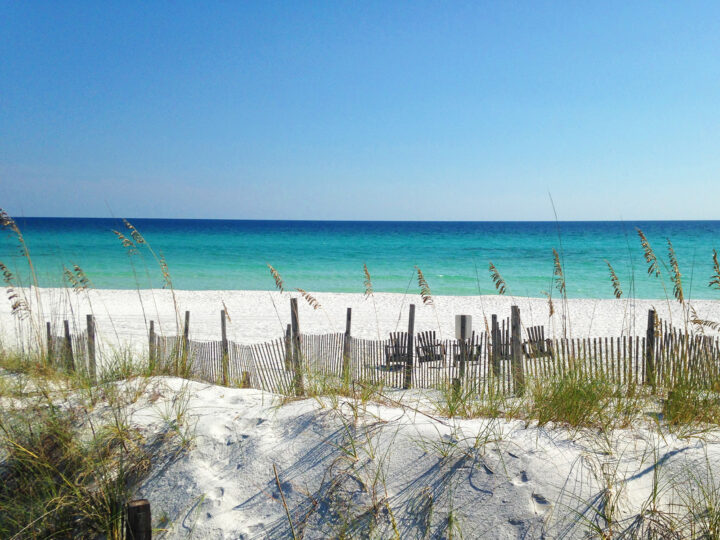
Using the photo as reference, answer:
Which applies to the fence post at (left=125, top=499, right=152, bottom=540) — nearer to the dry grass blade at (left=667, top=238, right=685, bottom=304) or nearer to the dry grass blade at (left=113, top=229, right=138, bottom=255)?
the dry grass blade at (left=113, top=229, right=138, bottom=255)

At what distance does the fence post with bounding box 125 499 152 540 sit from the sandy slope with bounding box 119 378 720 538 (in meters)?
0.29

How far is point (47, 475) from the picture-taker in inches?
109

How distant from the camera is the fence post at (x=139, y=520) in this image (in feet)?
7.23

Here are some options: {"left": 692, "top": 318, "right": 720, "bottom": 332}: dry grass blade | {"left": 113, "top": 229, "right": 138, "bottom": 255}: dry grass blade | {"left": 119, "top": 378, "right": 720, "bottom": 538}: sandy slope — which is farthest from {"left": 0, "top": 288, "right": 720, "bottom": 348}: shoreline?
{"left": 119, "top": 378, "right": 720, "bottom": 538}: sandy slope

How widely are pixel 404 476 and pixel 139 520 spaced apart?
4.26ft

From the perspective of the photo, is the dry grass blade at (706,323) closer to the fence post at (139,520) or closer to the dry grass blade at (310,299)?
the dry grass blade at (310,299)

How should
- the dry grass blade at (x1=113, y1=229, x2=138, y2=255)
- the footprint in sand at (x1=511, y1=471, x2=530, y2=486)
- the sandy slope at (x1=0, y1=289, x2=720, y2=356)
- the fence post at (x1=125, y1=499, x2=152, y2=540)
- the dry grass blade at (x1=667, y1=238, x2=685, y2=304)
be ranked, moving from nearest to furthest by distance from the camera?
the fence post at (x1=125, y1=499, x2=152, y2=540)
the footprint in sand at (x1=511, y1=471, x2=530, y2=486)
the dry grass blade at (x1=667, y1=238, x2=685, y2=304)
the dry grass blade at (x1=113, y1=229, x2=138, y2=255)
the sandy slope at (x1=0, y1=289, x2=720, y2=356)

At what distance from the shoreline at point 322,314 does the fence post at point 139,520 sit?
8.42 meters

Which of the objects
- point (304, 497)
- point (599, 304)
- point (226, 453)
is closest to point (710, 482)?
point (304, 497)

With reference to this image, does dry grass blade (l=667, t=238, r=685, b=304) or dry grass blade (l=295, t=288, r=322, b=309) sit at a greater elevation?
dry grass blade (l=667, t=238, r=685, b=304)

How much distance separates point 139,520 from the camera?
221cm

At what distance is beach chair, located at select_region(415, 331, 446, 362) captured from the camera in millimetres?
7652

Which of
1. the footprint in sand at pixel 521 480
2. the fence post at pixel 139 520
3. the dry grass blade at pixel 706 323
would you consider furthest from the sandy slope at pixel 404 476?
the dry grass blade at pixel 706 323

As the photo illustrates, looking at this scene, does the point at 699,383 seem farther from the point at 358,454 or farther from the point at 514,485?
the point at 358,454
